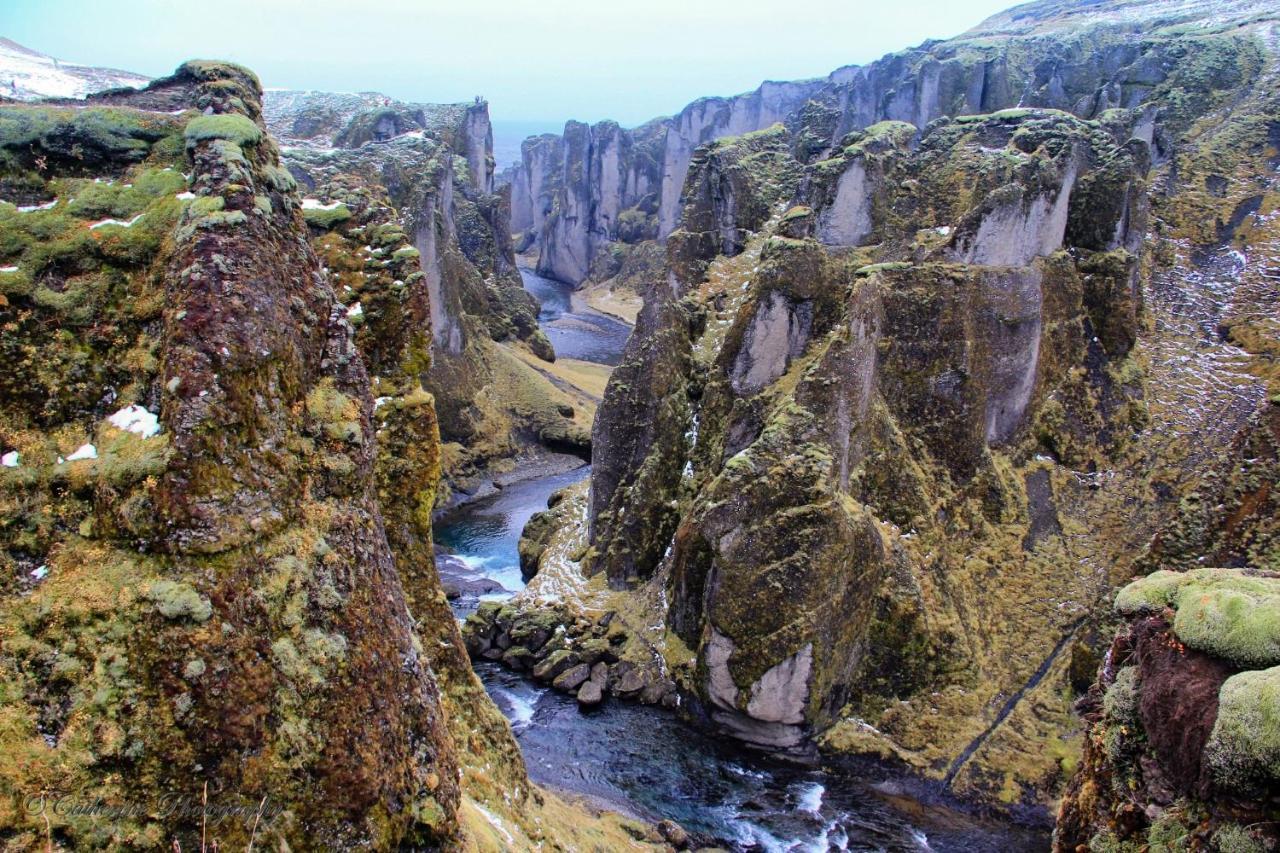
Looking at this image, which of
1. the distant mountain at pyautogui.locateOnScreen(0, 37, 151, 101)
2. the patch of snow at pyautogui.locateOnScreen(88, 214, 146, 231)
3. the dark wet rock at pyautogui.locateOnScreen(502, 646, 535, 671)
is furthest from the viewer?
the distant mountain at pyautogui.locateOnScreen(0, 37, 151, 101)

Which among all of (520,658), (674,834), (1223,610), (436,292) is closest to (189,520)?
(1223,610)

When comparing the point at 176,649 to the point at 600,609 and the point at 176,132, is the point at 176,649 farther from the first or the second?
the point at 600,609

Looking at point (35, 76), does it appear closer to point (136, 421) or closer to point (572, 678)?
point (572, 678)

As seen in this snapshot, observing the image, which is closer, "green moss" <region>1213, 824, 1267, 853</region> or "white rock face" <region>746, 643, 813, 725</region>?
"green moss" <region>1213, 824, 1267, 853</region>

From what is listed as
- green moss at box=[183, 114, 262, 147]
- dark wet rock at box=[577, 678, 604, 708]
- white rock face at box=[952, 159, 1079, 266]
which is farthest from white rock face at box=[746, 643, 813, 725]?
green moss at box=[183, 114, 262, 147]

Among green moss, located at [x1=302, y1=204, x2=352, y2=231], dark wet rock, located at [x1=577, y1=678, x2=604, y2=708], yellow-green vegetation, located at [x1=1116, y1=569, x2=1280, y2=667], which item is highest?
green moss, located at [x1=302, y1=204, x2=352, y2=231]

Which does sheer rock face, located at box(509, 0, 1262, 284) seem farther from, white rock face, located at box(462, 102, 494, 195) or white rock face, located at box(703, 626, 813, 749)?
white rock face, located at box(703, 626, 813, 749)

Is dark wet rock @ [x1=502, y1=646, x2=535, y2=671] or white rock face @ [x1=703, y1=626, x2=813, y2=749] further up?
white rock face @ [x1=703, y1=626, x2=813, y2=749]
